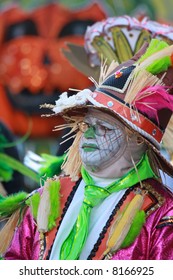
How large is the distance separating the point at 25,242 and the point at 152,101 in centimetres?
73

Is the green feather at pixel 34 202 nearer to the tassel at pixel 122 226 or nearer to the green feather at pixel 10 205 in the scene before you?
the green feather at pixel 10 205

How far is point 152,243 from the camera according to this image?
4848mm

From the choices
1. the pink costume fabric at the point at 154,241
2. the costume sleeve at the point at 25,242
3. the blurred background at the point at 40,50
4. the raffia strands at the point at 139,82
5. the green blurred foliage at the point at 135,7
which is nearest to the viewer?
the pink costume fabric at the point at 154,241

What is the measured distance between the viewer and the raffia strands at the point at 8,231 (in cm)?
507

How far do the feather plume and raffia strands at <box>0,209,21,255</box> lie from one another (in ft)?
2.18

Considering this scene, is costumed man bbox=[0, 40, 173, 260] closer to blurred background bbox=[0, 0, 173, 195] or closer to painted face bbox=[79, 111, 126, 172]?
painted face bbox=[79, 111, 126, 172]

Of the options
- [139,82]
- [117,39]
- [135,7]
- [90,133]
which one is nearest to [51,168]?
[90,133]

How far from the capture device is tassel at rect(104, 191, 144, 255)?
4.84 m

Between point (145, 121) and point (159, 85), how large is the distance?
16 centimetres

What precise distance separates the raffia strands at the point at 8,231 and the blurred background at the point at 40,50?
5114 mm

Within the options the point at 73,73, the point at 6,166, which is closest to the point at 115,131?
the point at 6,166

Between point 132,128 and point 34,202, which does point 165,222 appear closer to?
point 132,128

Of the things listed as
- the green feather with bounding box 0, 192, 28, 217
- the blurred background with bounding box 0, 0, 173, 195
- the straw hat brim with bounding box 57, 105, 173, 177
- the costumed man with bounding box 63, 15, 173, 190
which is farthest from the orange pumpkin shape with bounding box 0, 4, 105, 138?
the straw hat brim with bounding box 57, 105, 173, 177

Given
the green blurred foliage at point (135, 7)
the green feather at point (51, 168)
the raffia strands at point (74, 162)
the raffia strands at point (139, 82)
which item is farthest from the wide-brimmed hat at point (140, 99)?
the green blurred foliage at point (135, 7)
